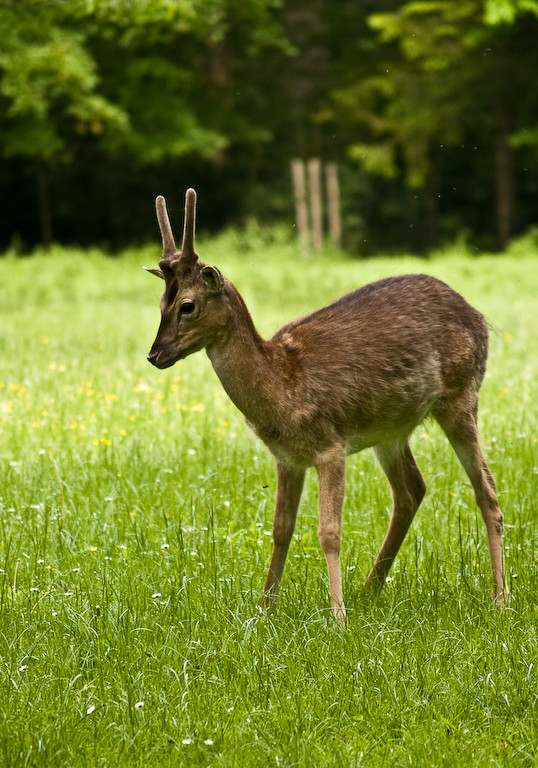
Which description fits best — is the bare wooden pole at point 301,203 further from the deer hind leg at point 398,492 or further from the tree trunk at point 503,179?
the deer hind leg at point 398,492

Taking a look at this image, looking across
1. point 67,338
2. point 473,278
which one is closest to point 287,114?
point 473,278

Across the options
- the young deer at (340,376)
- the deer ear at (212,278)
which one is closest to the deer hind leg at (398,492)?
the young deer at (340,376)

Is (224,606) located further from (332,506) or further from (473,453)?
(473,453)

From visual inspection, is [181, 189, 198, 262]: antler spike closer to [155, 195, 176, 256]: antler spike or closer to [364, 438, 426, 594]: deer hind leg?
[155, 195, 176, 256]: antler spike

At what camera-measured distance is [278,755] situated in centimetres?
346

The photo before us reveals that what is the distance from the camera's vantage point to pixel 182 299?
4207 millimetres

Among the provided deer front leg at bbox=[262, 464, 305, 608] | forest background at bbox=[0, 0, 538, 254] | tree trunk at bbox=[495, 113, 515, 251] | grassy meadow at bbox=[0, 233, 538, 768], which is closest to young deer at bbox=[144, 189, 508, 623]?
deer front leg at bbox=[262, 464, 305, 608]

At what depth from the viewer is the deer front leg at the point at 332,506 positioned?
4.55 meters

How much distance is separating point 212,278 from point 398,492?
1.65 meters

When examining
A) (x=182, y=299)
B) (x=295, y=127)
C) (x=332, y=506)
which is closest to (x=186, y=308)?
(x=182, y=299)

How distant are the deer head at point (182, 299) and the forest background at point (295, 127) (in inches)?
760

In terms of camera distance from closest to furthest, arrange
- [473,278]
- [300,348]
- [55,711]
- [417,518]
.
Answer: [55,711] → [300,348] → [417,518] → [473,278]

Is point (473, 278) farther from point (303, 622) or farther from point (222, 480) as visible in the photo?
point (303, 622)

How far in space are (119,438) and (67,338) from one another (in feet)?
16.1
